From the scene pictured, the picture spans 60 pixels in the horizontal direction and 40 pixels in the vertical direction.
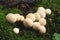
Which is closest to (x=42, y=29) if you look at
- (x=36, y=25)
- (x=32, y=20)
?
(x=36, y=25)

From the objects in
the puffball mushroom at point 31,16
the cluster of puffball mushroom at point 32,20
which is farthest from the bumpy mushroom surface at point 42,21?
the puffball mushroom at point 31,16

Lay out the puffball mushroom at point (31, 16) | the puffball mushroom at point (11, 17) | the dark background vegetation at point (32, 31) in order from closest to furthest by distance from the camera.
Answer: the dark background vegetation at point (32, 31) < the puffball mushroom at point (11, 17) < the puffball mushroom at point (31, 16)

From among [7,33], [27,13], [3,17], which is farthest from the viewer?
[27,13]

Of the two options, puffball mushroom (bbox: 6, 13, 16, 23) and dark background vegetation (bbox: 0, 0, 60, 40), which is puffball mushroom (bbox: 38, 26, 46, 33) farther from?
Answer: puffball mushroom (bbox: 6, 13, 16, 23)

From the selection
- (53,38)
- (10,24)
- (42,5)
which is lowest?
(53,38)

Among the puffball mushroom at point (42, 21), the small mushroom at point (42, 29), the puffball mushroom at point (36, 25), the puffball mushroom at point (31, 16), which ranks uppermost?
the puffball mushroom at point (31, 16)

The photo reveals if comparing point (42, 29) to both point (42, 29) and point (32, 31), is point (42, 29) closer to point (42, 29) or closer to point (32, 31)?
point (42, 29)

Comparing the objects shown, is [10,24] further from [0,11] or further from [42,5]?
[42,5]

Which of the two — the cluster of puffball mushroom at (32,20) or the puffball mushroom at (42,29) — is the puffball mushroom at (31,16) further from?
the puffball mushroom at (42,29)

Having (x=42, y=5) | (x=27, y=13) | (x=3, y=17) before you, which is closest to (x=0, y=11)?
(x=3, y=17)
